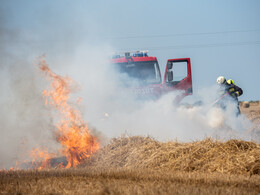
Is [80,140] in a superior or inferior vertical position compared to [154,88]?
inferior

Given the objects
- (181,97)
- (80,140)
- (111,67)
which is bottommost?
(80,140)

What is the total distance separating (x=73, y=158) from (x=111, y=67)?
5896mm

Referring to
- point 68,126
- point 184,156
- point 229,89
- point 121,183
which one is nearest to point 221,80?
point 229,89

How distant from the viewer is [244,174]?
7895 millimetres

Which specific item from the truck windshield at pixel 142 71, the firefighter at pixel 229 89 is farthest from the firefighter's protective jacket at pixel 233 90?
the truck windshield at pixel 142 71

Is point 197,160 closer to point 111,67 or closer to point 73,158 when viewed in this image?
point 73,158

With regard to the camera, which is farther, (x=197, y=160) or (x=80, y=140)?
(x=80, y=140)

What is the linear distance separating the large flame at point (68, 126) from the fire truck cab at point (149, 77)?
305 cm

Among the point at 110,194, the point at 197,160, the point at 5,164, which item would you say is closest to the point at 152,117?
the point at 5,164

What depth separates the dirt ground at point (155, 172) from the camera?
20.1ft

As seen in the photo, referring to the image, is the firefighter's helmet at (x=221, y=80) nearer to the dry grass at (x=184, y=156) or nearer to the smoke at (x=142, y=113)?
the smoke at (x=142, y=113)

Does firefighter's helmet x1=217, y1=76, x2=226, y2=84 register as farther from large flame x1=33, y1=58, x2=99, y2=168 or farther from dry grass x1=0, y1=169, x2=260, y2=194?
dry grass x1=0, y1=169, x2=260, y2=194

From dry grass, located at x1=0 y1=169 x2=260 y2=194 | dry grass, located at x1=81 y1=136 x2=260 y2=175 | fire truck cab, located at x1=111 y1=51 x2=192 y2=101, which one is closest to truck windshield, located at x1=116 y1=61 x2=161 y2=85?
fire truck cab, located at x1=111 y1=51 x2=192 y2=101

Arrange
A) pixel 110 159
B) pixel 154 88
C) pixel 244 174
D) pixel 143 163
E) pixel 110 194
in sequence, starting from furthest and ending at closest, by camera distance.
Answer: pixel 154 88 → pixel 110 159 → pixel 143 163 → pixel 244 174 → pixel 110 194
